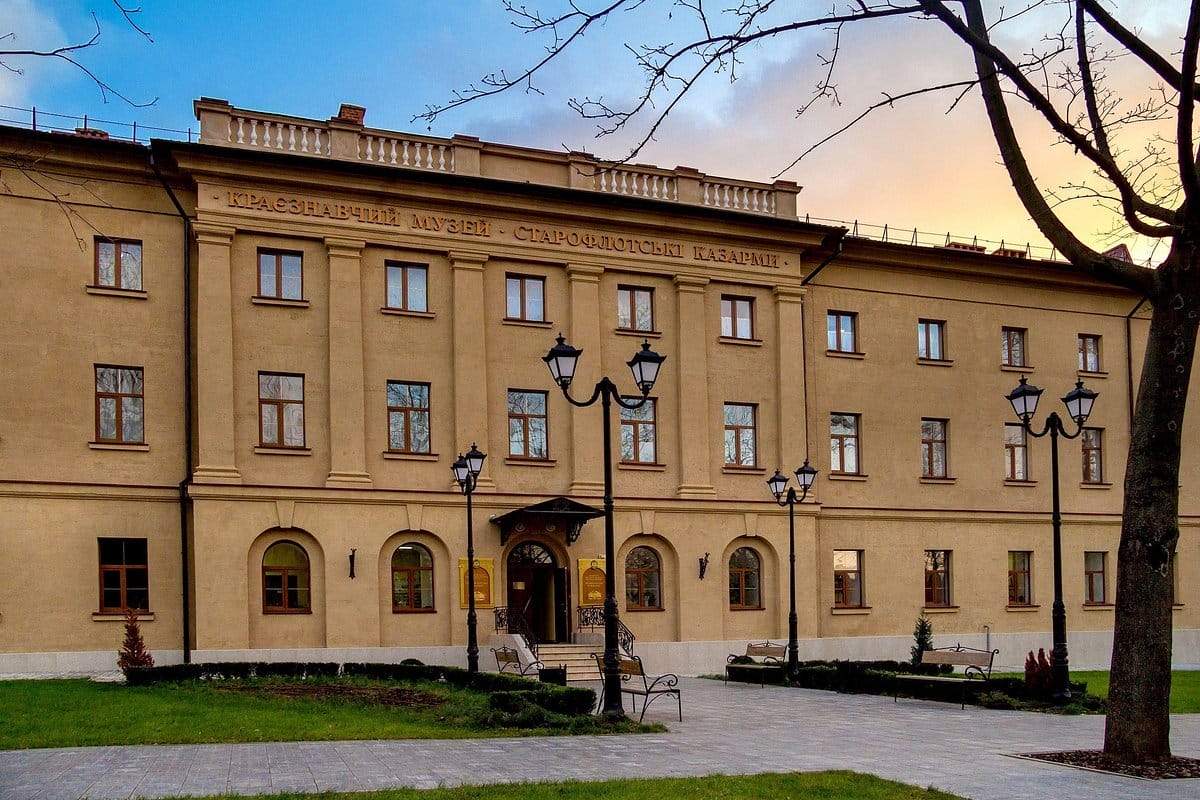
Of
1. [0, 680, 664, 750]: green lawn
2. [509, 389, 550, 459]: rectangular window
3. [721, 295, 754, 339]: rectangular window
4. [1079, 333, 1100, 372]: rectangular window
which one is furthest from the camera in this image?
[1079, 333, 1100, 372]: rectangular window

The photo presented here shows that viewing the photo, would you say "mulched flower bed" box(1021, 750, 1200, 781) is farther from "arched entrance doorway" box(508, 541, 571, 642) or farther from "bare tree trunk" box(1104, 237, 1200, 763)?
"arched entrance doorway" box(508, 541, 571, 642)

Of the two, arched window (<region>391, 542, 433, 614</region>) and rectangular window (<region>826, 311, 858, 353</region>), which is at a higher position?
rectangular window (<region>826, 311, 858, 353</region>)

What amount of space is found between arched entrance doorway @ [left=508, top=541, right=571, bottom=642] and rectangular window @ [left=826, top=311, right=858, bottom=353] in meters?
11.1

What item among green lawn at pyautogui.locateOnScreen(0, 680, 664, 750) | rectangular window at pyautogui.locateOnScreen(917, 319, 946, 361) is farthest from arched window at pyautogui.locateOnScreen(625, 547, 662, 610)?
green lawn at pyautogui.locateOnScreen(0, 680, 664, 750)

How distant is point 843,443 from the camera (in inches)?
1422

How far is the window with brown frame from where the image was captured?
3584 centimetres

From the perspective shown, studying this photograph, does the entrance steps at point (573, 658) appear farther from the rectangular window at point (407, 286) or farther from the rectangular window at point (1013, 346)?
the rectangular window at point (1013, 346)

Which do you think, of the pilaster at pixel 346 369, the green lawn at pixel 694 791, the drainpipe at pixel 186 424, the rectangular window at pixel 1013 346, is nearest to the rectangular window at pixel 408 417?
the pilaster at pixel 346 369

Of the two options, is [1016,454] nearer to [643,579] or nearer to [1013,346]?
[1013,346]

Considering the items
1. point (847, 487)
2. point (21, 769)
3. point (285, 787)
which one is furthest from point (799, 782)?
point (847, 487)

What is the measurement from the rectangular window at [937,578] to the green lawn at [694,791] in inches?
982

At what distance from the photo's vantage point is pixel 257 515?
28.5m

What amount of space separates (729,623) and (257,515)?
13.0 meters

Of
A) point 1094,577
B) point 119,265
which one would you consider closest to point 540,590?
point 119,265
